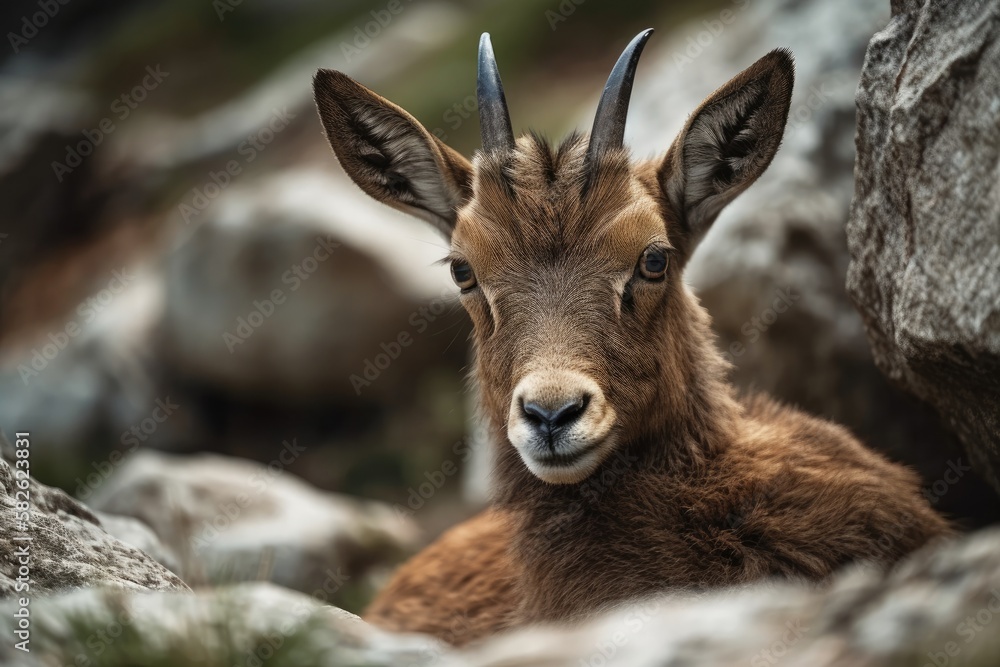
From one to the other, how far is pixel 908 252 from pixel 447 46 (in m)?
20.0

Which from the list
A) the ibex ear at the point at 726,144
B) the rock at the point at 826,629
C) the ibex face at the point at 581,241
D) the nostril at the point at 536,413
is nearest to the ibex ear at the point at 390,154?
the ibex face at the point at 581,241

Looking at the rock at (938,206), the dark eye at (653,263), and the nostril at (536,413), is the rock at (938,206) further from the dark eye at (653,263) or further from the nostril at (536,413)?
the nostril at (536,413)

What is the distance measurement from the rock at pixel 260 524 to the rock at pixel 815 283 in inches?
150

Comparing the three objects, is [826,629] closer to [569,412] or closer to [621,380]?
[569,412]

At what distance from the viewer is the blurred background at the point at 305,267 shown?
895 cm

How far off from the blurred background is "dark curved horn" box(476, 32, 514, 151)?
78.9 inches

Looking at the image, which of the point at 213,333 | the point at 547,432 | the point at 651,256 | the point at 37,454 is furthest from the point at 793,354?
the point at 37,454

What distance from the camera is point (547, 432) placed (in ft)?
16.8

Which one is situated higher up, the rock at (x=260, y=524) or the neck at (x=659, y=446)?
the rock at (x=260, y=524)

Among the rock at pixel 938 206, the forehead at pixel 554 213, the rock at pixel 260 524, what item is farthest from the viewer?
the rock at pixel 260 524

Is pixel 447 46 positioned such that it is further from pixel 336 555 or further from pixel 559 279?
pixel 559 279

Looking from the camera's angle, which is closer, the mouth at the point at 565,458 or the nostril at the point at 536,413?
the nostril at the point at 536,413

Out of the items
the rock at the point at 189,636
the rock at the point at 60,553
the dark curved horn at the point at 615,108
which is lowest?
the rock at the point at 189,636

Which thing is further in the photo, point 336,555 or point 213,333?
point 213,333
